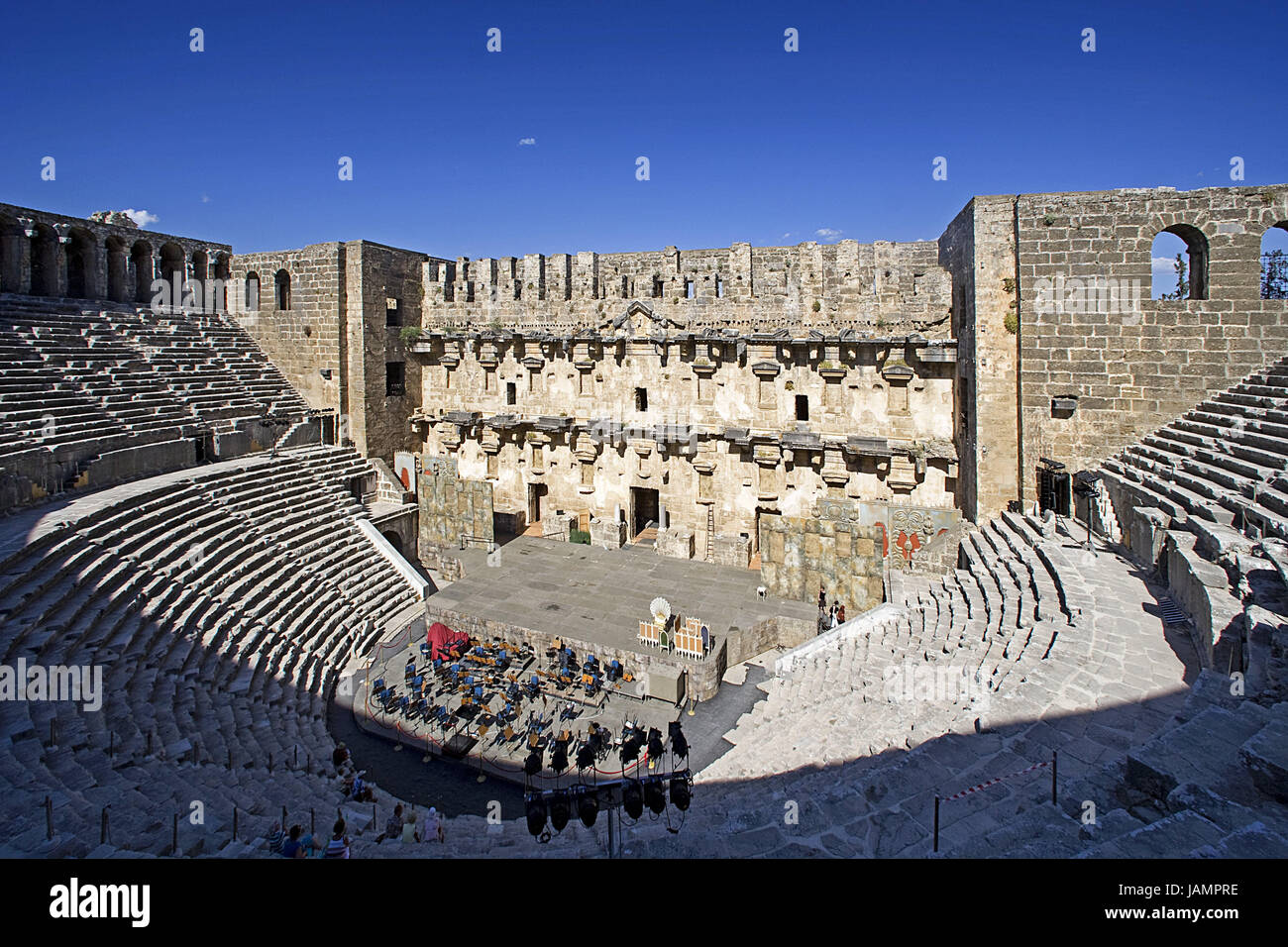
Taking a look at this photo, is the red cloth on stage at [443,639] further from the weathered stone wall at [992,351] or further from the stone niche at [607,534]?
the weathered stone wall at [992,351]

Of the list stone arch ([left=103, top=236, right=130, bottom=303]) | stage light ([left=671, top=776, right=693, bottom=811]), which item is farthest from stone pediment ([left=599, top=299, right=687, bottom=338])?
stage light ([left=671, top=776, right=693, bottom=811])

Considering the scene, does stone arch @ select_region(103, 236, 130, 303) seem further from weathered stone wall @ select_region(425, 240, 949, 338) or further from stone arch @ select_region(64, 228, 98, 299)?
weathered stone wall @ select_region(425, 240, 949, 338)

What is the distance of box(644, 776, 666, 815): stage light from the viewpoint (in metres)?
6.91

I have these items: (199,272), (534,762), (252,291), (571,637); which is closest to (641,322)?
(571,637)

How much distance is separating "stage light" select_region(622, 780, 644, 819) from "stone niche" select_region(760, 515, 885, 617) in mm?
10528

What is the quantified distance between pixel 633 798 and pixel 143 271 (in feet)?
79.1

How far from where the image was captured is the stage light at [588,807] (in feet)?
22.3

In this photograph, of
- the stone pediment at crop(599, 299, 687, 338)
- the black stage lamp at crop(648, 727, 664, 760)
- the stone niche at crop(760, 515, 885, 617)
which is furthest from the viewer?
the stone pediment at crop(599, 299, 687, 338)

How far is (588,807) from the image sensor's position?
686cm

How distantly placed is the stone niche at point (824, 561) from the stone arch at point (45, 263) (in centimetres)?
2086

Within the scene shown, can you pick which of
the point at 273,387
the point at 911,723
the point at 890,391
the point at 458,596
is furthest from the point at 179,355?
the point at 911,723

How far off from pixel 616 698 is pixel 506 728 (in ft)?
7.28

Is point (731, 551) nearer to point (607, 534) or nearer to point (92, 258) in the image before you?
point (607, 534)

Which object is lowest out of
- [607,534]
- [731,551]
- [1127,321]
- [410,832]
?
[410,832]
